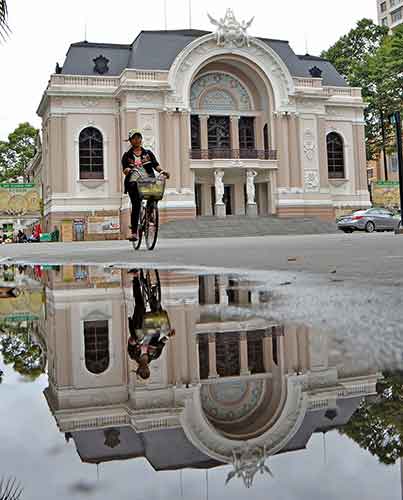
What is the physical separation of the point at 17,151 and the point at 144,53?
25658mm

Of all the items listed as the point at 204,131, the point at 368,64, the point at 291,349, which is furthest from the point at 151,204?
the point at 368,64

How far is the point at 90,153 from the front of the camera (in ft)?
123

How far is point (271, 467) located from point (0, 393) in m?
0.81

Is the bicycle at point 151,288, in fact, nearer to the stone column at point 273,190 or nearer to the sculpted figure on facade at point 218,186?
the sculpted figure on facade at point 218,186

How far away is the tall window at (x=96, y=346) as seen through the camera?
5.96ft

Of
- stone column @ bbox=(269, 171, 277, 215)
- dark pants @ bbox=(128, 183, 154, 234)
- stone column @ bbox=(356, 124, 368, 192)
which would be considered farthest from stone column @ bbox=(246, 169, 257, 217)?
dark pants @ bbox=(128, 183, 154, 234)

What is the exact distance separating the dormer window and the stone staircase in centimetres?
1139

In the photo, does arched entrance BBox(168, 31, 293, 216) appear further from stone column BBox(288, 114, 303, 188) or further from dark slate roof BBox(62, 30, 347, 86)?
dark slate roof BBox(62, 30, 347, 86)

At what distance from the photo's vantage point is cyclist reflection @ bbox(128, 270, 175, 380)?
184 cm

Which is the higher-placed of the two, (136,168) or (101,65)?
(101,65)

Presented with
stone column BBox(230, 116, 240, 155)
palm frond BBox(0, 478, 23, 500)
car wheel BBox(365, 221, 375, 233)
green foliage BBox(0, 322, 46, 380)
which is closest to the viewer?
palm frond BBox(0, 478, 23, 500)

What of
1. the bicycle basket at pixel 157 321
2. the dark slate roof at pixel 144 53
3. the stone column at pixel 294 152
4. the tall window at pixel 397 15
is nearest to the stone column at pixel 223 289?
the bicycle basket at pixel 157 321

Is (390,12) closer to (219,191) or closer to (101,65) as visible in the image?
(101,65)

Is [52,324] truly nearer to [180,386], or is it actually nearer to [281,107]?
[180,386]
